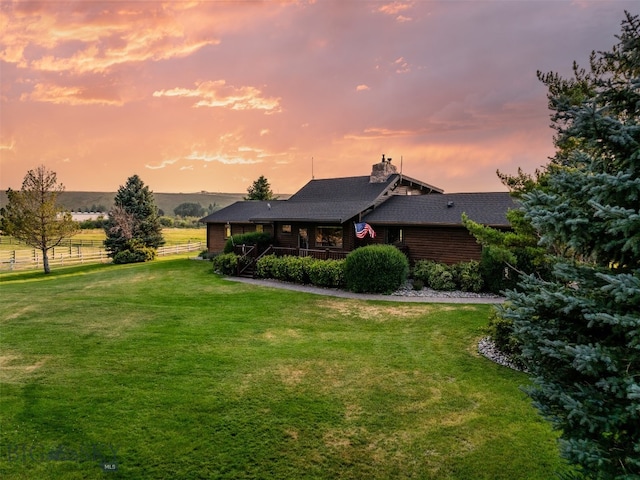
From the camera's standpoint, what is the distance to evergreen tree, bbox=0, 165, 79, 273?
26.2 metres

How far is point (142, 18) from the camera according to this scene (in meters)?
12.4

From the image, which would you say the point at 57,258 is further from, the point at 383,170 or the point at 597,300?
the point at 597,300

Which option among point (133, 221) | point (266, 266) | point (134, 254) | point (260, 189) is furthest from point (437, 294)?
point (133, 221)

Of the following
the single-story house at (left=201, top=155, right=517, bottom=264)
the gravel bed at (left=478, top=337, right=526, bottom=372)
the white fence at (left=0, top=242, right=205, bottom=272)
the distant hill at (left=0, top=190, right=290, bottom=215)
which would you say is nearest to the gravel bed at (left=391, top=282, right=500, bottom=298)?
the single-story house at (left=201, top=155, right=517, bottom=264)

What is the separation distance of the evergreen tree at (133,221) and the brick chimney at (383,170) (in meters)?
22.7

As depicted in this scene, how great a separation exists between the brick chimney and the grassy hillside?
105 metres

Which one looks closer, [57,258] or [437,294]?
[437,294]

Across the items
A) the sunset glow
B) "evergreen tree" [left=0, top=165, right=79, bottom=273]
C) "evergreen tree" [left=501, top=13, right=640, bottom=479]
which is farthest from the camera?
"evergreen tree" [left=0, top=165, right=79, bottom=273]

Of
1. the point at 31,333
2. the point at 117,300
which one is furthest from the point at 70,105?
the point at 31,333

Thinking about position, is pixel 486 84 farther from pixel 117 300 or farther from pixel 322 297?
pixel 117 300

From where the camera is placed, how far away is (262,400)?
693 cm

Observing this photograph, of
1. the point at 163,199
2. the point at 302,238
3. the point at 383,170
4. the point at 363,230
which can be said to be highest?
the point at 163,199

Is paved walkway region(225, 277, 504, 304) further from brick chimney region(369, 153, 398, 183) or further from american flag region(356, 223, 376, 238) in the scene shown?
brick chimney region(369, 153, 398, 183)

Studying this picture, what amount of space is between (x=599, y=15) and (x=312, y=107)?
12.8 metres
